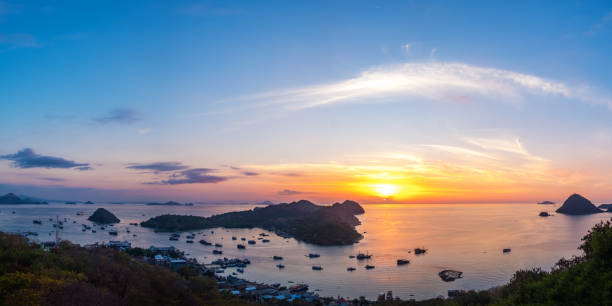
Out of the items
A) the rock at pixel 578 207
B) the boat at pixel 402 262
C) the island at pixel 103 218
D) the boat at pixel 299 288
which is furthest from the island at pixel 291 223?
the rock at pixel 578 207

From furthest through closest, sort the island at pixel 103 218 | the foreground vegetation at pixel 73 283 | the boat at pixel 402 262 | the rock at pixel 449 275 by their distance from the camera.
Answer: the island at pixel 103 218, the boat at pixel 402 262, the rock at pixel 449 275, the foreground vegetation at pixel 73 283

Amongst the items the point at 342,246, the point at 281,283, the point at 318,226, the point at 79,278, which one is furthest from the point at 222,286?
the point at 318,226

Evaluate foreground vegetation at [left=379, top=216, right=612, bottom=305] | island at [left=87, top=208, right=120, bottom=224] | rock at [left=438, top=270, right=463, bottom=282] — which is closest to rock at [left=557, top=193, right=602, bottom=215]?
rock at [left=438, top=270, right=463, bottom=282]

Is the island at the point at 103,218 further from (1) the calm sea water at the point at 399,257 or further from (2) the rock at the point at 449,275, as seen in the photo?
(2) the rock at the point at 449,275

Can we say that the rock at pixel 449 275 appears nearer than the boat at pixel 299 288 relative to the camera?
No

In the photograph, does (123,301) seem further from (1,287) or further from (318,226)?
(318,226)

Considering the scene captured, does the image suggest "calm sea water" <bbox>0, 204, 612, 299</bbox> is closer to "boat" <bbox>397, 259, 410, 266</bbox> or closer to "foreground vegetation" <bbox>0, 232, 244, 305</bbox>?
"boat" <bbox>397, 259, 410, 266</bbox>
